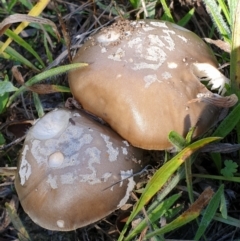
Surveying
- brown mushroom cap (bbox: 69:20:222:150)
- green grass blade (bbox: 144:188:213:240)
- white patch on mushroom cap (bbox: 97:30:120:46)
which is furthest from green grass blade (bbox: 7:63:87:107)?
green grass blade (bbox: 144:188:213:240)

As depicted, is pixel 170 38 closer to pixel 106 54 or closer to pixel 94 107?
pixel 106 54

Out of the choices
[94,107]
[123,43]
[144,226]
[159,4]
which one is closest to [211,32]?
[159,4]

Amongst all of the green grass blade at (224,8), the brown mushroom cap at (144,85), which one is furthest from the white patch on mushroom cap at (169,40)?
the green grass blade at (224,8)

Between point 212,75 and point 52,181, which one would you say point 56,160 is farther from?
point 212,75

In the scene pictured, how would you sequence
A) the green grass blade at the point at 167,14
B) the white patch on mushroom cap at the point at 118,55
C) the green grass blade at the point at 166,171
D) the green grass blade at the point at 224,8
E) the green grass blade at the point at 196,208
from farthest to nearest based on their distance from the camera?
the green grass blade at the point at 167,14, the green grass blade at the point at 224,8, the white patch on mushroom cap at the point at 118,55, the green grass blade at the point at 166,171, the green grass blade at the point at 196,208

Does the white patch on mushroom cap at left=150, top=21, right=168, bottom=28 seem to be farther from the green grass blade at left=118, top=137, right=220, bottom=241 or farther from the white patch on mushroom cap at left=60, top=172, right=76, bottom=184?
the white patch on mushroom cap at left=60, top=172, right=76, bottom=184

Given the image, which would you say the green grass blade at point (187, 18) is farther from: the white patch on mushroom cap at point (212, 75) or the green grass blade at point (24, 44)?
the green grass blade at point (24, 44)

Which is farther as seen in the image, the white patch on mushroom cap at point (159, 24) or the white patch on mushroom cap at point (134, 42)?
the white patch on mushroom cap at point (159, 24)

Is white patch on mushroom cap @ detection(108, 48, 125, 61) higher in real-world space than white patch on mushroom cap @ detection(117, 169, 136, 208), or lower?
higher
